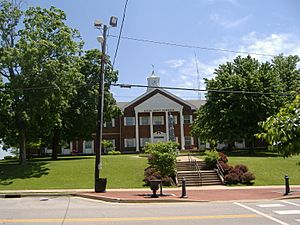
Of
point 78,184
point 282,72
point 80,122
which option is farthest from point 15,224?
point 282,72

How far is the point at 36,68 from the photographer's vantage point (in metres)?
29.9

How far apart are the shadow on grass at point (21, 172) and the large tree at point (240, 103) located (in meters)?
20.3

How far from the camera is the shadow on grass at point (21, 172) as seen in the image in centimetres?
2723

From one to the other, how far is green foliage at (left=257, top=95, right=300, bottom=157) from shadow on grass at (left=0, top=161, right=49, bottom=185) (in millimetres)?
23947

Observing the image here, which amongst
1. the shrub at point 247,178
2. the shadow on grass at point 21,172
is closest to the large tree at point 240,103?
the shrub at point 247,178

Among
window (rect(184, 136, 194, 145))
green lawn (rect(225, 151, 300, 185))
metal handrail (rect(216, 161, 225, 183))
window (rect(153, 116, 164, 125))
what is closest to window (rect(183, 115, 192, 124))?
window (rect(184, 136, 194, 145))

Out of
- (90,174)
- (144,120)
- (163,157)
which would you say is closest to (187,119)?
(144,120)

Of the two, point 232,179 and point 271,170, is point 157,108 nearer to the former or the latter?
point 271,170

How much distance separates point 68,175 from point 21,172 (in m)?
4.11

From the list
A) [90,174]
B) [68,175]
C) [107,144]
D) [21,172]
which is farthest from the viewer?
[107,144]

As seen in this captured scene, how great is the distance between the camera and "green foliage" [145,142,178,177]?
1005 inches

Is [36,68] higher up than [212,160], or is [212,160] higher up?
[36,68]

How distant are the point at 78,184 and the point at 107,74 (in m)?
21.0

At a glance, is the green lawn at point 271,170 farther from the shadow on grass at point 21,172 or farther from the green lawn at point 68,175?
the shadow on grass at point 21,172
